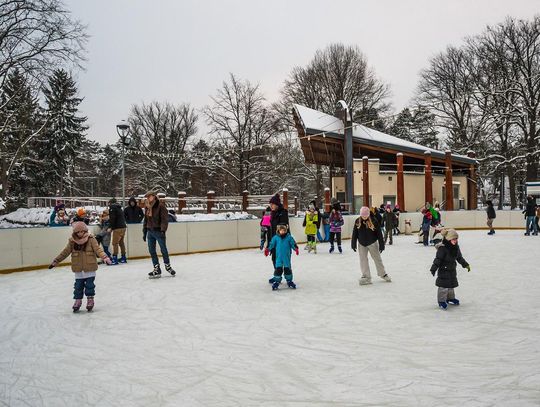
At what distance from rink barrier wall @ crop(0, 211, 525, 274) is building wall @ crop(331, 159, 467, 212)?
777 cm

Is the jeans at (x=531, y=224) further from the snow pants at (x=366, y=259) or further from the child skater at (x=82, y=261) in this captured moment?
the child skater at (x=82, y=261)

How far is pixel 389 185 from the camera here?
2717 cm

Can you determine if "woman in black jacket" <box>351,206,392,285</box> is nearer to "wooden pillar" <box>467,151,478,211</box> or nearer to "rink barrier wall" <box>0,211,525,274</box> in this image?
"rink barrier wall" <box>0,211,525,274</box>

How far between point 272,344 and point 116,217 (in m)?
7.71

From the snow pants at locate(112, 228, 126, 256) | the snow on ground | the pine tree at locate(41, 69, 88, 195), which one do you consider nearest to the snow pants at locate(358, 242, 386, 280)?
the snow on ground

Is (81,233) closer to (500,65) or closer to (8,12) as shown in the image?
(8,12)

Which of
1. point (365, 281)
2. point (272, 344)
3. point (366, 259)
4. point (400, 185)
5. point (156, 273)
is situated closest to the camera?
point (272, 344)

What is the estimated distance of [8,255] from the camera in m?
10.4

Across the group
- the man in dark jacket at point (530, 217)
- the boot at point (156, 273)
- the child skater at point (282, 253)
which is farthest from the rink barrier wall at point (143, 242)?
the man in dark jacket at point (530, 217)

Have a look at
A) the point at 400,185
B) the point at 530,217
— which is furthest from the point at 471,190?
the point at 530,217

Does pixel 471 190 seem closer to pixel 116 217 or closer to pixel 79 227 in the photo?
pixel 116 217

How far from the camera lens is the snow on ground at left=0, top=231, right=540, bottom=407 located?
3.26 m

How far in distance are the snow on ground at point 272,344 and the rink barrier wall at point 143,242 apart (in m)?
2.47

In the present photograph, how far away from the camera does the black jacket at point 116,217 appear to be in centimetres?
1102
